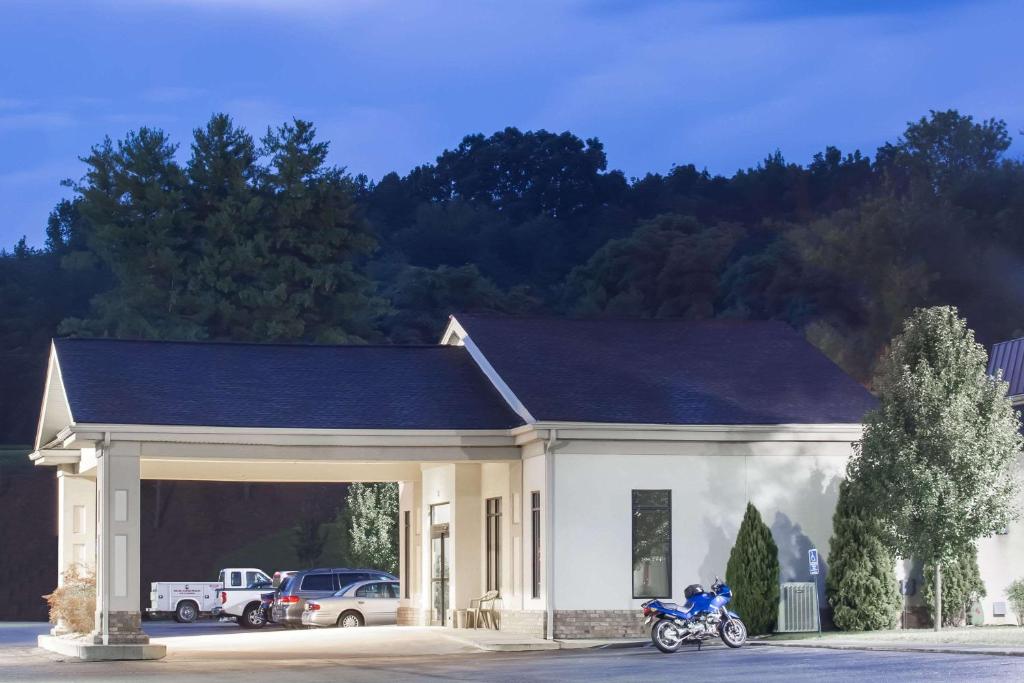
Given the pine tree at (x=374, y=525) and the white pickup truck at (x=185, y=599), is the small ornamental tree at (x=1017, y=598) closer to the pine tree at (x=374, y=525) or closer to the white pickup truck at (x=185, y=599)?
the pine tree at (x=374, y=525)

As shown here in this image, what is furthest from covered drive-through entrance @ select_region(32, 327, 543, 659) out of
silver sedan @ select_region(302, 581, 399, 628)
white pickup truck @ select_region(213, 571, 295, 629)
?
white pickup truck @ select_region(213, 571, 295, 629)

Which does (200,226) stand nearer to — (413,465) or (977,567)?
(413,465)

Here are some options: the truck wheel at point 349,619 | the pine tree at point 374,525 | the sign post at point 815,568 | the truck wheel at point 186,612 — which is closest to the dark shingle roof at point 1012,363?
the sign post at point 815,568

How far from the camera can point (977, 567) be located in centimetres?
3142

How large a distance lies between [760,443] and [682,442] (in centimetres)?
157

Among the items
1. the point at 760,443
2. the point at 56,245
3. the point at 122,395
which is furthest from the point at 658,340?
the point at 56,245

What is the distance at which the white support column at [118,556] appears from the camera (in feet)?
93.4

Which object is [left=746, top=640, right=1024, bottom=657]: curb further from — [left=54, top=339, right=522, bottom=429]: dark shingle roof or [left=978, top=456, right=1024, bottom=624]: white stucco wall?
[left=54, top=339, right=522, bottom=429]: dark shingle roof

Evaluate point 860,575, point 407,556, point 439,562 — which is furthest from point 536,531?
point 407,556

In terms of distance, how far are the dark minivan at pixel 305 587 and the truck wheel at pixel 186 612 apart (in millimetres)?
10558

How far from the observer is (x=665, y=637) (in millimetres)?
27047

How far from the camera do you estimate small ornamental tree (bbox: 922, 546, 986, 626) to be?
3103cm

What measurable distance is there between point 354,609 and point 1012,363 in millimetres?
17764

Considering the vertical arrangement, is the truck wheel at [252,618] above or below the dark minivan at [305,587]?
below
